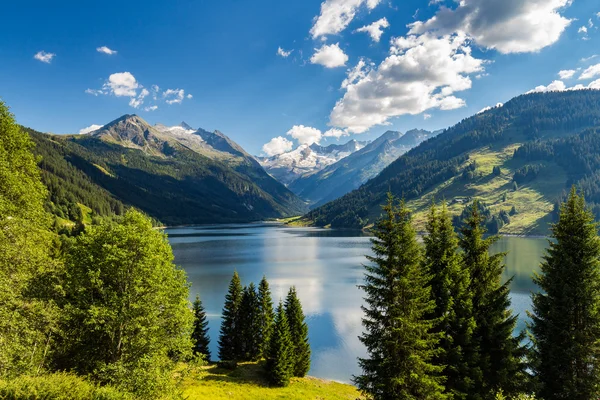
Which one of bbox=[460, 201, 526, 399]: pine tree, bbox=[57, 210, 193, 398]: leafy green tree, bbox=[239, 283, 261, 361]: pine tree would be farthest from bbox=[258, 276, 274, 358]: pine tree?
bbox=[460, 201, 526, 399]: pine tree

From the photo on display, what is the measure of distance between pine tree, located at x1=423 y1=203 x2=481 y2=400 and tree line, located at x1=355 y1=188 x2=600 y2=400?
0.07m

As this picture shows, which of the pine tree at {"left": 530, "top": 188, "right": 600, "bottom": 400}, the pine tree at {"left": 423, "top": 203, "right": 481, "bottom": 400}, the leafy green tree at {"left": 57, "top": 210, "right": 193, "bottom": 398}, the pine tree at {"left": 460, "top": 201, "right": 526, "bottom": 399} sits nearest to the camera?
the leafy green tree at {"left": 57, "top": 210, "right": 193, "bottom": 398}

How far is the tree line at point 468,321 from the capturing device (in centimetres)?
2130

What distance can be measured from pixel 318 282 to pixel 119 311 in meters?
81.4

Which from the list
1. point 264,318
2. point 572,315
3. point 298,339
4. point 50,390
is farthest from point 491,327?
point 264,318

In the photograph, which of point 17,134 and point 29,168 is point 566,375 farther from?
point 17,134

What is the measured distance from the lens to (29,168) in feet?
79.5

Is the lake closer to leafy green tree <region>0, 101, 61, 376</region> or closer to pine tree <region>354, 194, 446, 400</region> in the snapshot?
pine tree <region>354, 194, 446, 400</region>

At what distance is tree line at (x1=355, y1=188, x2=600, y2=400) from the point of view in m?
21.3

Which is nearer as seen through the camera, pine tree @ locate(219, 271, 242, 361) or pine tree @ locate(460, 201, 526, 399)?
pine tree @ locate(460, 201, 526, 399)

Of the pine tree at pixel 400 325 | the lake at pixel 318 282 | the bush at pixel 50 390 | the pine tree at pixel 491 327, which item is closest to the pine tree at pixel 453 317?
the pine tree at pixel 491 327

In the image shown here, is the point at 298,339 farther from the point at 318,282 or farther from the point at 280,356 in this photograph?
the point at 318,282

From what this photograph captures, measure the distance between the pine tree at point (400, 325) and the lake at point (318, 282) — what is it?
2805 cm

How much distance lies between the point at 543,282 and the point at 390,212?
1351cm
